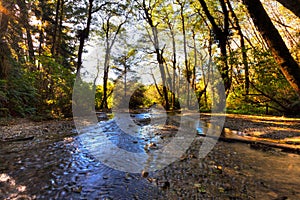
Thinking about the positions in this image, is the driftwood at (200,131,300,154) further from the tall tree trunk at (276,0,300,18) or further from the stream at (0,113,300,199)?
the tall tree trunk at (276,0,300,18)

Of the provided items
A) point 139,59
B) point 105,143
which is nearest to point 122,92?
point 139,59

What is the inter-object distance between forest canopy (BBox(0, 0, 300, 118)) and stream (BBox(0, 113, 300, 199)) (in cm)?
207

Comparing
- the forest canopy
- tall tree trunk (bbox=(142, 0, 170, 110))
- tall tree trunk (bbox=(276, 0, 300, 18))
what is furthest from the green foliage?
tall tree trunk (bbox=(142, 0, 170, 110))

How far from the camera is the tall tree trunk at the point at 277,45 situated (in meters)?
1.55

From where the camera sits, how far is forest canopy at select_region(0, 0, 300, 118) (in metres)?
8.01

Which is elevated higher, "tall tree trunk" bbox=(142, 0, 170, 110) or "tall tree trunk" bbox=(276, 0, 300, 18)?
"tall tree trunk" bbox=(142, 0, 170, 110)

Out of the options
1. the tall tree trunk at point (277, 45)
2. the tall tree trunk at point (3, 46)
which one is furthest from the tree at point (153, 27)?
the tall tree trunk at point (277, 45)

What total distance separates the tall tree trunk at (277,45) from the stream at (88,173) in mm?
1877

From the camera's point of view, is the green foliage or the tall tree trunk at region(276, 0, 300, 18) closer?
the tall tree trunk at region(276, 0, 300, 18)

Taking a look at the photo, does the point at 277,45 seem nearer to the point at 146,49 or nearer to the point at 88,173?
the point at 88,173

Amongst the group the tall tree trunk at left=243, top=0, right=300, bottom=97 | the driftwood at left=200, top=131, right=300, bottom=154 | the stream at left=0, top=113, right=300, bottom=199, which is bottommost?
the stream at left=0, top=113, right=300, bottom=199

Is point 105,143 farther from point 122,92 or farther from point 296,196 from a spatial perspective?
point 122,92

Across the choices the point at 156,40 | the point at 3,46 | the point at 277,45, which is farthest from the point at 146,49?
the point at 277,45

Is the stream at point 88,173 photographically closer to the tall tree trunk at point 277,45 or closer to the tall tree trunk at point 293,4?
the tall tree trunk at point 277,45
